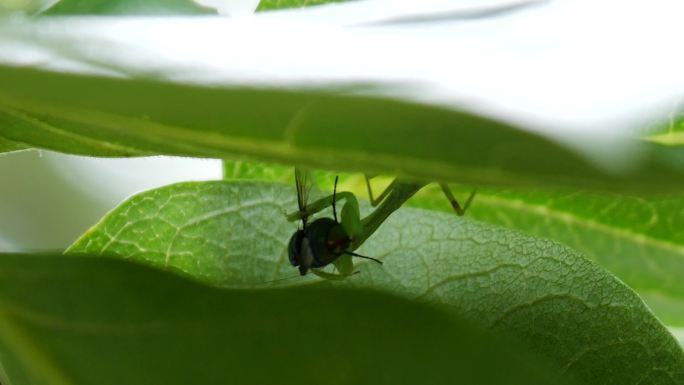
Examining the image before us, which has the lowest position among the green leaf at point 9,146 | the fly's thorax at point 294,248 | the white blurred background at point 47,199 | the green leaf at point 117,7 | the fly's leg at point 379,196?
the white blurred background at point 47,199

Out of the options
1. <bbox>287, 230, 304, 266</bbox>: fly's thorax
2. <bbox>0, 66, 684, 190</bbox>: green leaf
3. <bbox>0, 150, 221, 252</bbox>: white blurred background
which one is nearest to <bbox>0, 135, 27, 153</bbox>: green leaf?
<bbox>0, 66, 684, 190</bbox>: green leaf

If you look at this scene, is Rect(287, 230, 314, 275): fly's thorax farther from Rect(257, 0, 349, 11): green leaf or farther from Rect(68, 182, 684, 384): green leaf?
Rect(257, 0, 349, 11): green leaf

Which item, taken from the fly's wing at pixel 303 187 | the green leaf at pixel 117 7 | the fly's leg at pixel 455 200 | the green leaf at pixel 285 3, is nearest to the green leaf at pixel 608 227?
the fly's leg at pixel 455 200

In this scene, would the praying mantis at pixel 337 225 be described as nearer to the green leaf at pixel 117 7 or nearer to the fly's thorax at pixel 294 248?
the fly's thorax at pixel 294 248

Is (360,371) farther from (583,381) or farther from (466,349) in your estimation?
(583,381)

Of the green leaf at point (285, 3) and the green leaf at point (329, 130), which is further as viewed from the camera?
the green leaf at point (285, 3)

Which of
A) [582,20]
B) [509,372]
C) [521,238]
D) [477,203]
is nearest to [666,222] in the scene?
[477,203]

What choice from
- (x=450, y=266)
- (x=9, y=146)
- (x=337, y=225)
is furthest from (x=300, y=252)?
(x=9, y=146)
